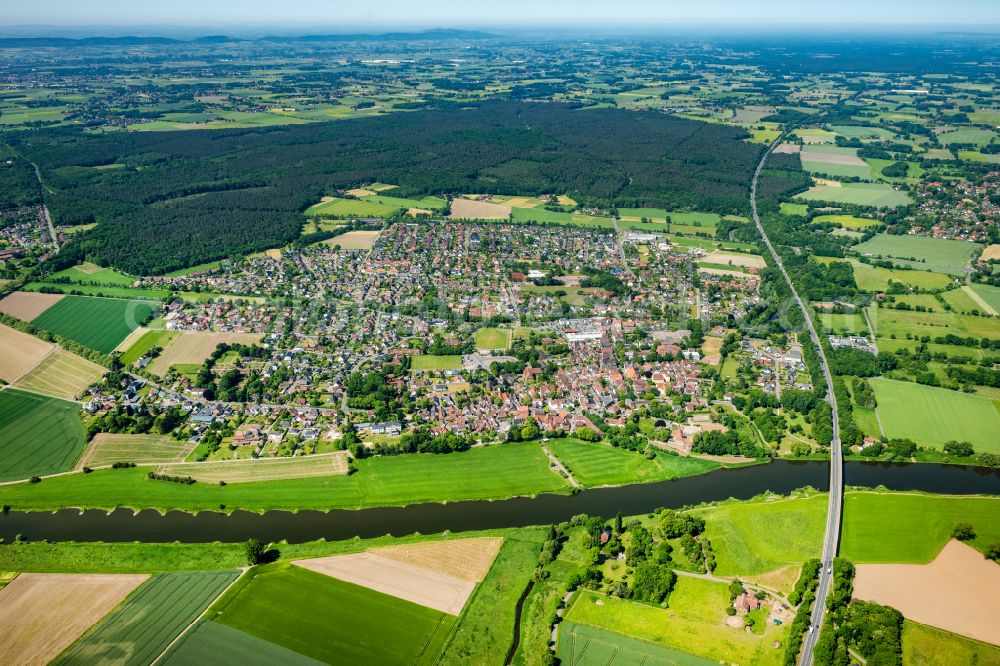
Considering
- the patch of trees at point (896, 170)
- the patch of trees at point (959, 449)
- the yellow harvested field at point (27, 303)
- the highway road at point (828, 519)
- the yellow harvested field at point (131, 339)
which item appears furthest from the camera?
the patch of trees at point (896, 170)

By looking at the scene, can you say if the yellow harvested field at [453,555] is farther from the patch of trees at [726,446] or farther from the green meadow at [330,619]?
the patch of trees at [726,446]

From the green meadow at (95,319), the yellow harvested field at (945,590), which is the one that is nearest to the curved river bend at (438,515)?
the yellow harvested field at (945,590)

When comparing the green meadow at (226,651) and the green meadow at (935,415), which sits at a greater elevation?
the green meadow at (935,415)

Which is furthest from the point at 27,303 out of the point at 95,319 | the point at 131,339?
the point at 131,339

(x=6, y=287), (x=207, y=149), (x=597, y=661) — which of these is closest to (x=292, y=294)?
(x=6, y=287)

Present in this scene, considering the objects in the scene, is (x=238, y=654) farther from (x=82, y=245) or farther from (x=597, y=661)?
(x=82, y=245)

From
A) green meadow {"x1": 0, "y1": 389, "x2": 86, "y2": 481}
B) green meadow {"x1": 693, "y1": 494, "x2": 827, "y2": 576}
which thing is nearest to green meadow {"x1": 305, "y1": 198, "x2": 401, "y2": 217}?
green meadow {"x1": 0, "y1": 389, "x2": 86, "y2": 481}
